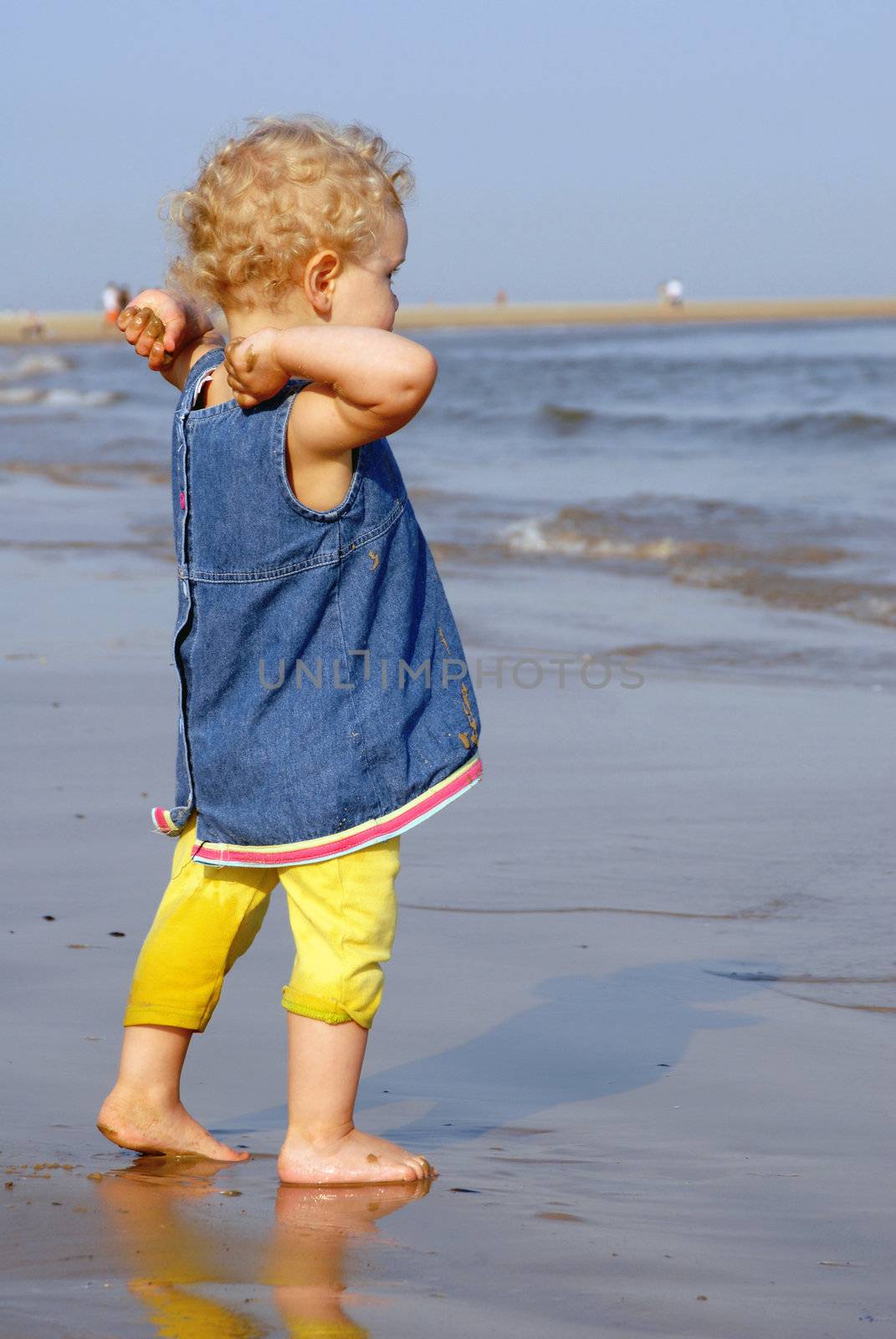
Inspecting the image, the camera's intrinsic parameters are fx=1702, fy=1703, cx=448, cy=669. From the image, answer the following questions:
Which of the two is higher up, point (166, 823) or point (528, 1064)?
point (166, 823)

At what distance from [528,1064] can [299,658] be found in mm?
842

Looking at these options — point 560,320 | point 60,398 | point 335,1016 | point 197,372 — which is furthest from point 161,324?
point 560,320

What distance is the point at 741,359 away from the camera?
31859 mm

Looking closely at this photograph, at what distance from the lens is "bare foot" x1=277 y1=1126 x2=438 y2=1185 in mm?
2184

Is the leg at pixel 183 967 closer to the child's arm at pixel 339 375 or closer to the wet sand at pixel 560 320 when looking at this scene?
the child's arm at pixel 339 375

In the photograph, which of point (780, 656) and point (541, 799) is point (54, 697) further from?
point (780, 656)

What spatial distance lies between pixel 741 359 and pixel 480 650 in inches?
1058

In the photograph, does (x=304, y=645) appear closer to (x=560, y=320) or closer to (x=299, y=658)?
(x=299, y=658)

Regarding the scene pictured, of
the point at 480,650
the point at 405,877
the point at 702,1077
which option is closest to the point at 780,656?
the point at 480,650

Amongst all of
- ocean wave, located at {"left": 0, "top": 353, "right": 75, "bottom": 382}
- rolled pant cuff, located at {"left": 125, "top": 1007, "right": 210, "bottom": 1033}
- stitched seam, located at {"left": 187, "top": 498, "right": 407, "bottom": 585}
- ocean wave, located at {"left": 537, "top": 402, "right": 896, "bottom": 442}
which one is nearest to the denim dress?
stitched seam, located at {"left": 187, "top": 498, "right": 407, "bottom": 585}

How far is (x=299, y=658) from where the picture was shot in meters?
2.21

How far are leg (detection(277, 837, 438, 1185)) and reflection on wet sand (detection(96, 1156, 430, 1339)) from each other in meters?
0.03

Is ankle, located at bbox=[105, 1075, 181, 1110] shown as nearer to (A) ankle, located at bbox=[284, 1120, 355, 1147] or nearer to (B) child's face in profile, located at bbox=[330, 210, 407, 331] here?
(A) ankle, located at bbox=[284, 1120, 355, 1147]

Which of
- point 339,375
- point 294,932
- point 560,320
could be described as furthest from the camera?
point 560,320
